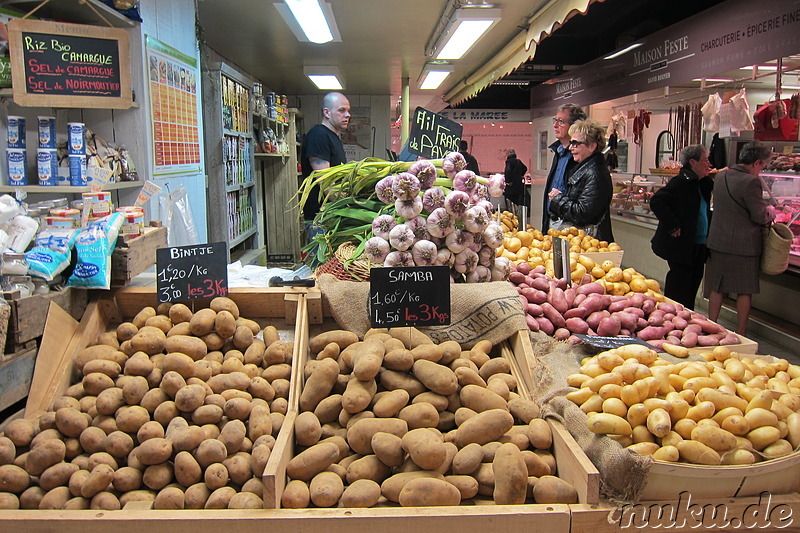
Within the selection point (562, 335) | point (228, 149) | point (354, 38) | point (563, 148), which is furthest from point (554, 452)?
point (354, 38)

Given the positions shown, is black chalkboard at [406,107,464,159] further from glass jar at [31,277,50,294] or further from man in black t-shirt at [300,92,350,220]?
man in black t-shirt at [300,92,350,220]

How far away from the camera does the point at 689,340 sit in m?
2.57

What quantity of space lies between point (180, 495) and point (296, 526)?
0.31 m

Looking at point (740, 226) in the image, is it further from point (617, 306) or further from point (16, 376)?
point (16, 376)

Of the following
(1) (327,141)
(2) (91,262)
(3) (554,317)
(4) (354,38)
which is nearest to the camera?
(2) (91,262)

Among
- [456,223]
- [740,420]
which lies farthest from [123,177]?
[740,420]

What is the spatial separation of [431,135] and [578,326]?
4.68 feet

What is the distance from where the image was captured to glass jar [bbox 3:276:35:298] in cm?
191

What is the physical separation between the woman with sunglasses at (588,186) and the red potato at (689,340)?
2.30 m

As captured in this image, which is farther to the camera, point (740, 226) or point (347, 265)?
point (740, 226)

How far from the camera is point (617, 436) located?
5.38ft

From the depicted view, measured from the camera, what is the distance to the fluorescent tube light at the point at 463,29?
17.4ft

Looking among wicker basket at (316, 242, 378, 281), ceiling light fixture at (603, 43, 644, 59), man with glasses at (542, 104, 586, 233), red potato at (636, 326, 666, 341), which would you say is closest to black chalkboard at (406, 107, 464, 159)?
wicker basket at (316, 242, 378, 281)

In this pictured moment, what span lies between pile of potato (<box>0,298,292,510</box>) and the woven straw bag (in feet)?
15.9
